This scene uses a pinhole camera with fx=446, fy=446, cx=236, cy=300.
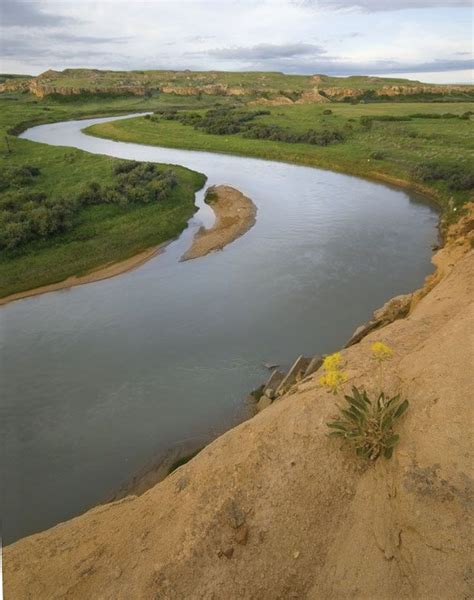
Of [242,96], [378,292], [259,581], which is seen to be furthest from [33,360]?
[242,96]

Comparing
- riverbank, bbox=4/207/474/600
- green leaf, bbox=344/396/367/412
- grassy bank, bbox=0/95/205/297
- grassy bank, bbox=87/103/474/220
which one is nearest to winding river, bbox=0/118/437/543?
grassy bank, bbox=0/95/205/297

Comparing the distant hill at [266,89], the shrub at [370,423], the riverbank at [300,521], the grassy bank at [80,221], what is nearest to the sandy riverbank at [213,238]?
the grassy bank at [80,221]

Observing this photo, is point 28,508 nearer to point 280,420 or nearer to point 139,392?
point 139,392

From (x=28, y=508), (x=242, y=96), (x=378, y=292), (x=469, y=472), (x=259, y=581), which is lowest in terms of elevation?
(x=28, y=508)

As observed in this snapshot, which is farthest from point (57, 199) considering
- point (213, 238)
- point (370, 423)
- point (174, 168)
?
point (370, 423)

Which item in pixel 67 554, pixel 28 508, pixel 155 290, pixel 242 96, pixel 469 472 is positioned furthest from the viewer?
pixel 242 96

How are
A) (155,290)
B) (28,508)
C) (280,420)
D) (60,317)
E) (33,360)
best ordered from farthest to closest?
(155,290) → (60,317) → (33,360) → (28,508) → (280,420)

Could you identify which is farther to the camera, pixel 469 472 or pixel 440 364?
pixel 440 364
